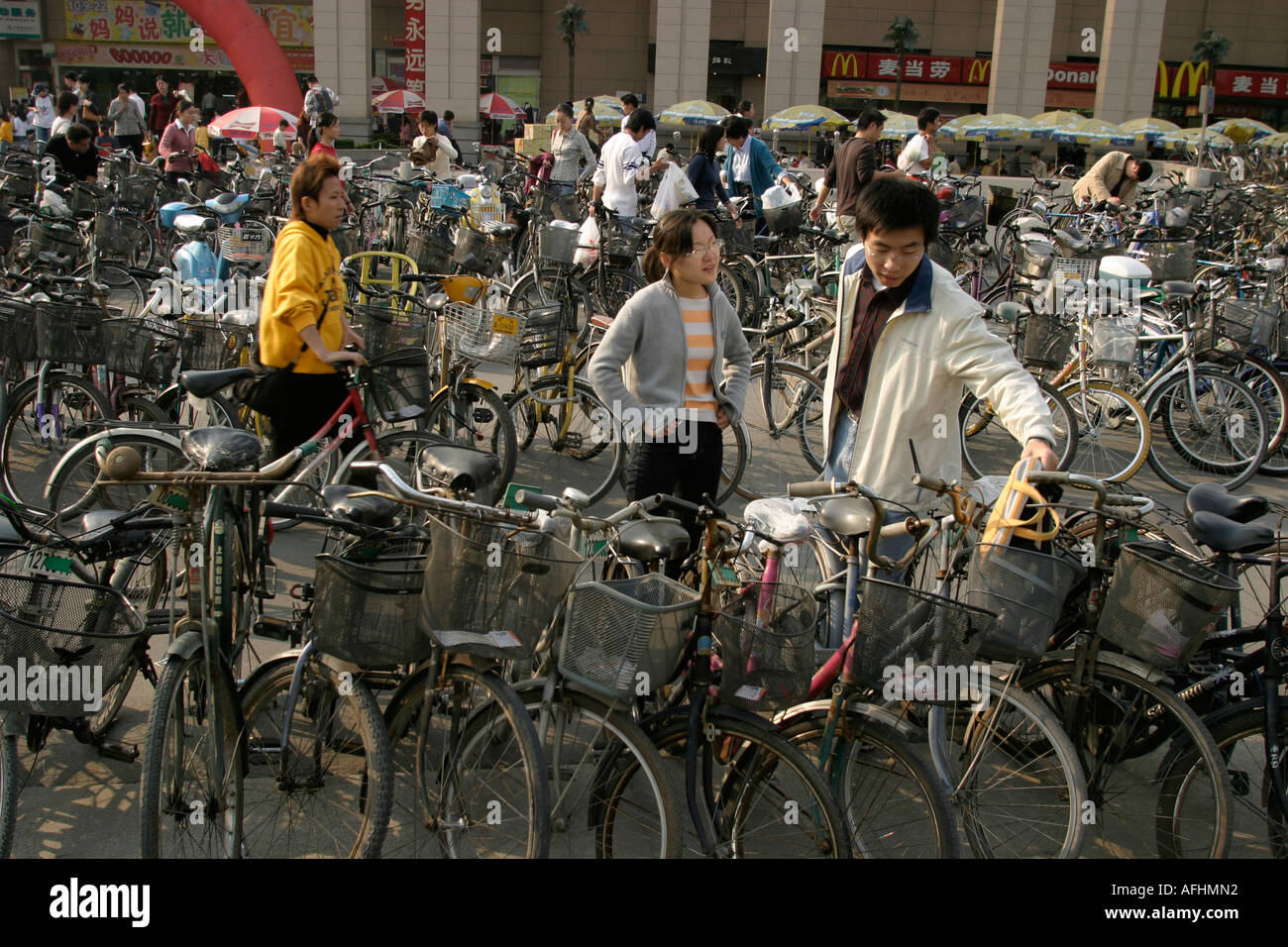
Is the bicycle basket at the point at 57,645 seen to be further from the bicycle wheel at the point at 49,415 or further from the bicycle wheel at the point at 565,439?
the bicycle wheel at the point at 565,439

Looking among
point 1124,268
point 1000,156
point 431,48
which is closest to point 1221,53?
point 1000,156

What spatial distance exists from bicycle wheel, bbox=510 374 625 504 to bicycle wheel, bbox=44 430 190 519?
184 cm

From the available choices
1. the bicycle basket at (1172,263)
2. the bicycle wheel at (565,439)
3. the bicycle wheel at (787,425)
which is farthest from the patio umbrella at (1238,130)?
the bicycle wheel at (565,439)

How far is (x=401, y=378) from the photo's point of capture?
5.48 meters

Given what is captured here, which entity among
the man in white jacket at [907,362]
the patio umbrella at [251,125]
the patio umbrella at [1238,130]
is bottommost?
the man in white jacket at [907,362]

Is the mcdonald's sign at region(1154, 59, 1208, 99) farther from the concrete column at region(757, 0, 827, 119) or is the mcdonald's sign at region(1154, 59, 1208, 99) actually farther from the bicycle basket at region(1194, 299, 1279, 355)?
the bicycle basket at region(1194, 299, 1279, 355)

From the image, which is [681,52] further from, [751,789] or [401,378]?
[751,789]

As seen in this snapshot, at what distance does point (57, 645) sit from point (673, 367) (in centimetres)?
241

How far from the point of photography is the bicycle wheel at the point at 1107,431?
22.0ft

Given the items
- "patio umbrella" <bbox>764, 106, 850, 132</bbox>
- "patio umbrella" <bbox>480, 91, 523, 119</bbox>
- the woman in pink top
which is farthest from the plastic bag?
"patio umbrella" <bbox>480, 91, 523, 119</bbox>

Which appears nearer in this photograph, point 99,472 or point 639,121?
point 99,472

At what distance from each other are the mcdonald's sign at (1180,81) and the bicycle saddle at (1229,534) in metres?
48.1

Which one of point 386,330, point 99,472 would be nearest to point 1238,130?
point 386,330

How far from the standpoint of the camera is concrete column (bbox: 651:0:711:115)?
1359 inches
